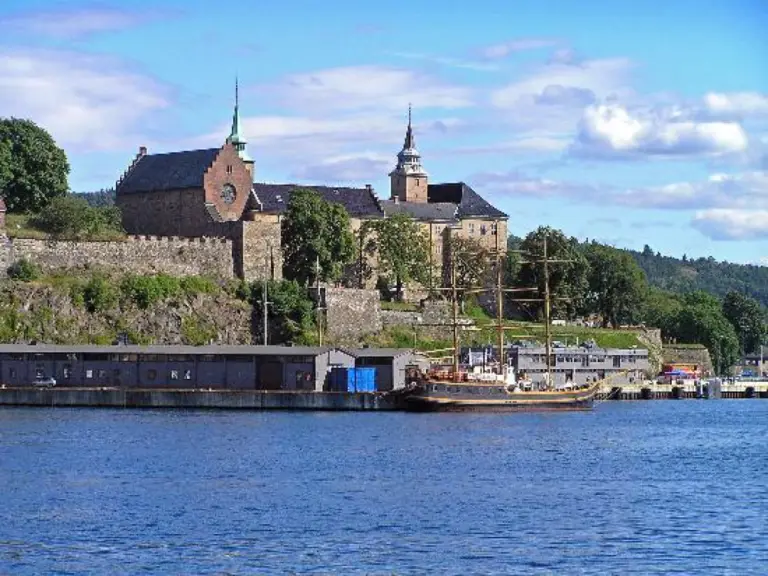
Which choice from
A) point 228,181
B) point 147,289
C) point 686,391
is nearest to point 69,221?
point 147,289

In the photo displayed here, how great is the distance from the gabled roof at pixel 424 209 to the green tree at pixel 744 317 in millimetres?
45934

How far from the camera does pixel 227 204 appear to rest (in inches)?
4943

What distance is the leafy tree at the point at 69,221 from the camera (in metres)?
115

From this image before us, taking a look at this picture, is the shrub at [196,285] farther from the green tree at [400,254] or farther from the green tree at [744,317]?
the green tree at [744,317]

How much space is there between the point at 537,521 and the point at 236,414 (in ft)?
152

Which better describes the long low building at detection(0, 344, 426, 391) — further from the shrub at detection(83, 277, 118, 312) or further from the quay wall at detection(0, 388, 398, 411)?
the shrub at detection(83, 277, 118, 312)

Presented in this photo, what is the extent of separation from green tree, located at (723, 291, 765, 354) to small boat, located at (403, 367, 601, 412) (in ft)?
276

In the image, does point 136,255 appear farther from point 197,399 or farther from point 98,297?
point 197,399

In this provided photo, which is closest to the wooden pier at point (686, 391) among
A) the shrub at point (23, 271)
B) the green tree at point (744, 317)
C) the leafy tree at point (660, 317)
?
the leafy tree at point (660, 317)

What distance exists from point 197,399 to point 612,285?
199 feet

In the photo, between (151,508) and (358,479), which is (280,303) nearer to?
(358,479)

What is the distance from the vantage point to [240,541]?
45500mm

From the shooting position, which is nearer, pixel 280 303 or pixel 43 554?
pixel 43 554

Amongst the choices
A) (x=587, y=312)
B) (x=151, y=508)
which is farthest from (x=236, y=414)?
(x=587, y=312)
